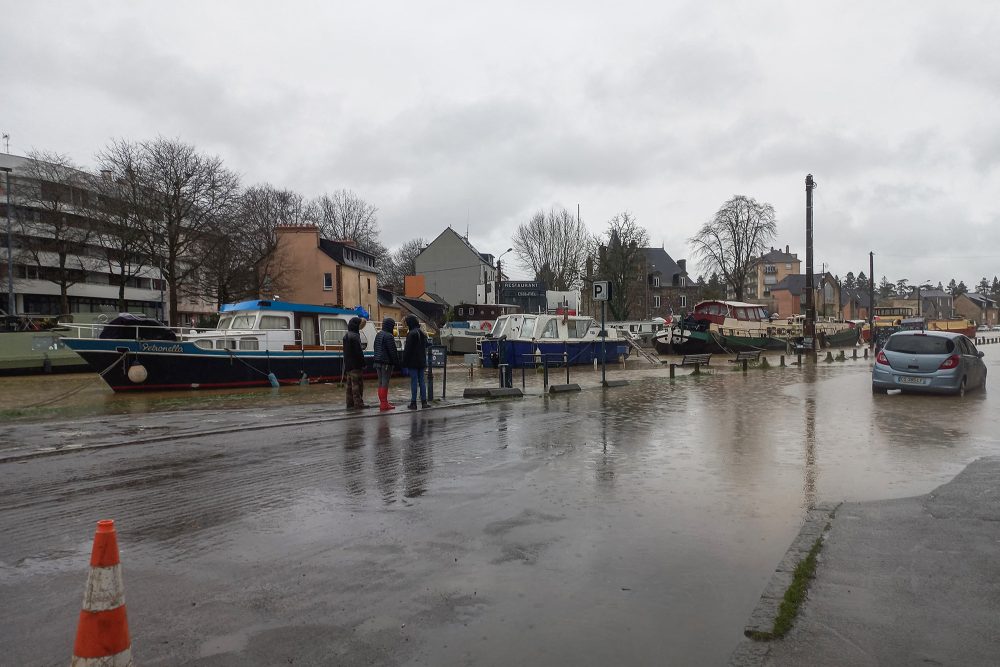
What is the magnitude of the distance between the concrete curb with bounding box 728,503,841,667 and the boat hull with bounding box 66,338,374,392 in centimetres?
1744

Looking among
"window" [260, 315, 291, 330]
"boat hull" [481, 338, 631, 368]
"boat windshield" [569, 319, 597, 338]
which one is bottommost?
"boat hull" [481, 338, 631, 368]

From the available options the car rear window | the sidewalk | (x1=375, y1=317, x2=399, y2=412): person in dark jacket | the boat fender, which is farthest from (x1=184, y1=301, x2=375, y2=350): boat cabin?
the sidewalk

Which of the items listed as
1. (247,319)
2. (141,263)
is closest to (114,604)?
(247,319)

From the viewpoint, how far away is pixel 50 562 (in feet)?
15.2

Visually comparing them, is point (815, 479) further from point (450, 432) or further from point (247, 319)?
point (247, 319)

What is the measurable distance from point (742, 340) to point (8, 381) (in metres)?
36.8

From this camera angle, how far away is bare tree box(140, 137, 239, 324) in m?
36.7

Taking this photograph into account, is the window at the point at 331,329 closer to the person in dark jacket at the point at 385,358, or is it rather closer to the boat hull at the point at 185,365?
the boat hull at the point at 185,365

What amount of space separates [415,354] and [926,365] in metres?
10.9

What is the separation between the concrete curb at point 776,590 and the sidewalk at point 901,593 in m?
0.01

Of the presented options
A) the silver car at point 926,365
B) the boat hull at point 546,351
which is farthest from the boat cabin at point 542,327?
the silver car at point 926,365

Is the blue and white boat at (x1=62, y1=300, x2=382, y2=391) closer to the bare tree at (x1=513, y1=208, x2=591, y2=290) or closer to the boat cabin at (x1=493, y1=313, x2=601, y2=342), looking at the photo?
the boat cabin at (x1=493, y1=313, x2=601, y2=342)

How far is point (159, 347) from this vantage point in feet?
62.2

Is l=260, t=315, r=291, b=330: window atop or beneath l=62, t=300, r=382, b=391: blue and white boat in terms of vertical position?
atop
